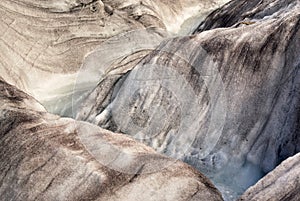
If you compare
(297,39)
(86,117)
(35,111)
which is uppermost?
(297,39)

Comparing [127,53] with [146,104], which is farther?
[127,53]

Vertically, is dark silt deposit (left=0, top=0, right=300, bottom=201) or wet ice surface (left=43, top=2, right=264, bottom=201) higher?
dark silt deposit (left=0, top=0, right=300, bottom=201)

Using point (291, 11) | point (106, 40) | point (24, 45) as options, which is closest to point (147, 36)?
point (106, 40)

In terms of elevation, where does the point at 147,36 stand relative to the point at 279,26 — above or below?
below

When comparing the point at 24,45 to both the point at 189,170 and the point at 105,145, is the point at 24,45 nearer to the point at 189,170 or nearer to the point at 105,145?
the point at 105,145

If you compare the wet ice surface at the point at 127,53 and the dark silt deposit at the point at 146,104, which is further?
the wet ice surface at the point at 127,53

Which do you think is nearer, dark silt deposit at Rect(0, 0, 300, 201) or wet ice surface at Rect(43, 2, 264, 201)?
dark silt deposit at Rect(0, 0, 300, 201)

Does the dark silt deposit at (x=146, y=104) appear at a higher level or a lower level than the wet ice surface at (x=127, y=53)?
higher

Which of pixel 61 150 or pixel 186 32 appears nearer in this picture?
pixel 61 150

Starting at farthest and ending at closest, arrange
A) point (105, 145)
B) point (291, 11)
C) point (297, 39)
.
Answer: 1. point (291, 11)
2. point (297, 39)
3. point (105, 145)

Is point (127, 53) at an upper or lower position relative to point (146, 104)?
lower

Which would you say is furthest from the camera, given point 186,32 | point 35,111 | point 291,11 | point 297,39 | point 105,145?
point 186,32
